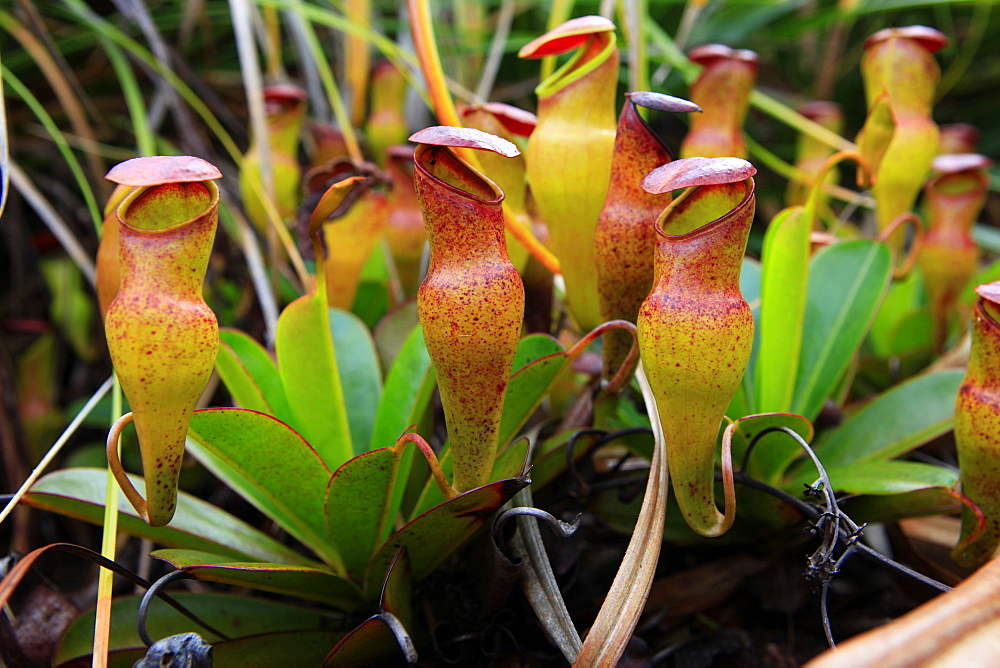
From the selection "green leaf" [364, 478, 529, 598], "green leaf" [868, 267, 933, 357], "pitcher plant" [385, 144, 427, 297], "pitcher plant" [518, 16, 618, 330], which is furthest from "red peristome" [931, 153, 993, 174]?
"green leaf" [364, 478, 529, 598]

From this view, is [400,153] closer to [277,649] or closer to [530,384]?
[530,384]

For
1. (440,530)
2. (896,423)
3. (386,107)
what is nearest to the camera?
(440,530)

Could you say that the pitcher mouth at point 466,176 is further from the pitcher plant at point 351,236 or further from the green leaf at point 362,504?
the pitcher plant at point 351,236

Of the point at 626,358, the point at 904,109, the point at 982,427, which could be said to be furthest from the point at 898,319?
the point at 626,358

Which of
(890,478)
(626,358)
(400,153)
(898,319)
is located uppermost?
(400,153)

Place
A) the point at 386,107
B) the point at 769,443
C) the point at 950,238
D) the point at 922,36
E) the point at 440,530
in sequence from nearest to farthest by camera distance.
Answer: the point at 440,530 < the point at 769,443 < the point at 922,36 < the point at 950,238 < the point at 386,107
